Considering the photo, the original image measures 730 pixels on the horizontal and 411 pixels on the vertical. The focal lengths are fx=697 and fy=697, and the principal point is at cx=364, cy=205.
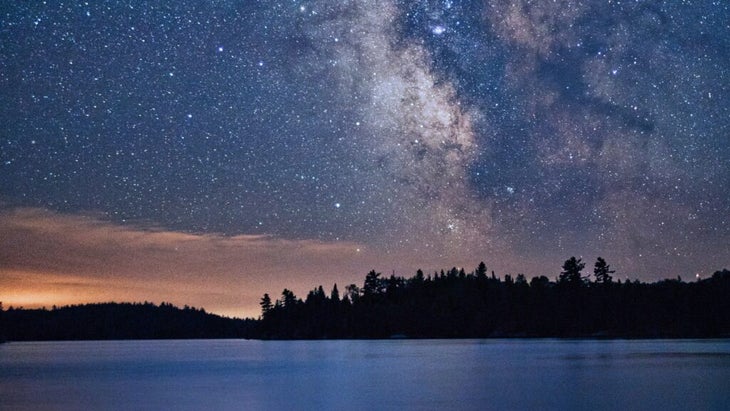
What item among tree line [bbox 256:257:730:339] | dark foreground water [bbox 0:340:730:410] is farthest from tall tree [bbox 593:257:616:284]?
dark foreground water [bbox 0:340:730:410]

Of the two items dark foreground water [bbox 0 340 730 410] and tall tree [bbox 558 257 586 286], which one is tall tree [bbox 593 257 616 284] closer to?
tall tree [bbox 558 257 586 286]

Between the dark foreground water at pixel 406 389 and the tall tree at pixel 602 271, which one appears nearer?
the dark foreground water at pixel 406 389

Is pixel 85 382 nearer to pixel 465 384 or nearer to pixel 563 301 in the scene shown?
pixel 465 384

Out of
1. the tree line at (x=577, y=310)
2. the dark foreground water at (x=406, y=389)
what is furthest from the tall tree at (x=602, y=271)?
the dark foreground water at (x=406, y=389)

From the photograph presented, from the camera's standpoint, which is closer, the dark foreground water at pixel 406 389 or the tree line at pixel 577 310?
the dark foreground water at pixel 406 389

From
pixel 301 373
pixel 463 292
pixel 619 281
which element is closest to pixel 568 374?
pixel 301 373

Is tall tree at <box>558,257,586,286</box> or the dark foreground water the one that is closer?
the dark foreground water

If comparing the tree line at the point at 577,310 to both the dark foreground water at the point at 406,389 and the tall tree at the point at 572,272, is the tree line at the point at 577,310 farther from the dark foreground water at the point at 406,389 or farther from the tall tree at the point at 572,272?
the dark foreground water at the point at 406,389

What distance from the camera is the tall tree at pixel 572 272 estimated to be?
179 m

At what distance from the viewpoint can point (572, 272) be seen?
7092 inches

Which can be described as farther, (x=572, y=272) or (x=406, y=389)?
(x=572, y=272)

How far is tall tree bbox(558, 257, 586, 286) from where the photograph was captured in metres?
179

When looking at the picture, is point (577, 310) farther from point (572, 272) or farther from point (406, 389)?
point (406, 389)

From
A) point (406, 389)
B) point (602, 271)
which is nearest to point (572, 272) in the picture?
point (602, 271)
